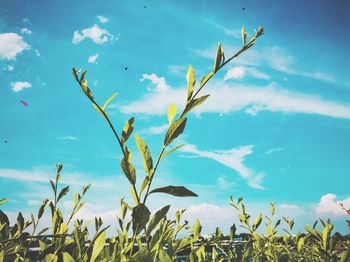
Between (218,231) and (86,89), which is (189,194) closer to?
(86,89)

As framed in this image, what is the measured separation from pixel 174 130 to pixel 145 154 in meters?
0.15

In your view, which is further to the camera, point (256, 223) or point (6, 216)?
point (256, 223)

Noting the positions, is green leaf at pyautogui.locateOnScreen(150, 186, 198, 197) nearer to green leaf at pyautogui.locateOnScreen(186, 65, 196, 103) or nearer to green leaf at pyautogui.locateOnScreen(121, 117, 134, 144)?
green leaf at pyautogui.locateOnScreen(121, 117, 134, 144)

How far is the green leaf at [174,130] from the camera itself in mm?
1117

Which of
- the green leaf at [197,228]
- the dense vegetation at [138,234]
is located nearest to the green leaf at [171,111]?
the dense vegetation at [138,234]

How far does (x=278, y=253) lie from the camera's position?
315cm

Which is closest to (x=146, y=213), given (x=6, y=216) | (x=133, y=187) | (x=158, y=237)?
(x=133, y=187)

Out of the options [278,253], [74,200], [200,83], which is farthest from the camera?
→ [278,253]

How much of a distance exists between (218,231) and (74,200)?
4.68 ft

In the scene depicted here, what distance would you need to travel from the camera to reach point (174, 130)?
3.69 feet

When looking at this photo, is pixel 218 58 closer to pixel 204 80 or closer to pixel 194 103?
pixel 204 80

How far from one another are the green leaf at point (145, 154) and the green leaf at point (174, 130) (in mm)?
84

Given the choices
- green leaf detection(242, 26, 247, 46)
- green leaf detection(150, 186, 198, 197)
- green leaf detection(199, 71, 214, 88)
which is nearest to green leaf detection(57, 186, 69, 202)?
green leaf detection(150, 186, 198, 197)

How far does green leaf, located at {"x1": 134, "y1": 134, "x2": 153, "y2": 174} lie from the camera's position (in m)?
1.12
